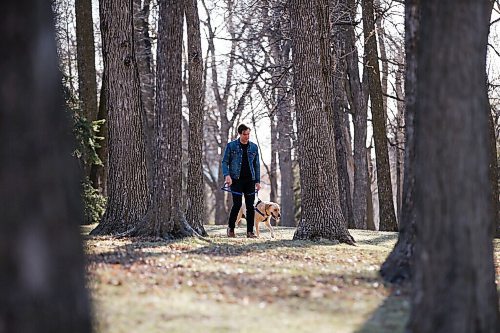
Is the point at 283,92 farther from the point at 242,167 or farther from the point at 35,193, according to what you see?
the point at 35,193

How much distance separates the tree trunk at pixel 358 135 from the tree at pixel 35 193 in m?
20.2

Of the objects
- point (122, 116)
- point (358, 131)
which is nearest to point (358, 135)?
point (358, 131)

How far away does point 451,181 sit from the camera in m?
5.23

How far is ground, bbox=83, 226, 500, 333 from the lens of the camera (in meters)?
5.89

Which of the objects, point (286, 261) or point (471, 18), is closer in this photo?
point (471, 18)

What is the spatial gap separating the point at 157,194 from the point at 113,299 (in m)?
6.39

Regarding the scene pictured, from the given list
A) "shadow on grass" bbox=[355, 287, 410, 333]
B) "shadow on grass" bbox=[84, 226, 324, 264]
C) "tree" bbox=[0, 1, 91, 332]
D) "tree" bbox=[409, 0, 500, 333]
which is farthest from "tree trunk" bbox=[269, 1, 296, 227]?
"tree" bbox=[0, 1, 91, 332]

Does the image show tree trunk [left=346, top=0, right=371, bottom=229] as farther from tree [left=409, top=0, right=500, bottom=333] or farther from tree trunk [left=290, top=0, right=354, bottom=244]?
tree [left=409, top=0, right=500, bottom=333]

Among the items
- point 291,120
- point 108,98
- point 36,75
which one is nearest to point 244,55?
point 291,120

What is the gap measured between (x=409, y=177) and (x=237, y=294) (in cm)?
235

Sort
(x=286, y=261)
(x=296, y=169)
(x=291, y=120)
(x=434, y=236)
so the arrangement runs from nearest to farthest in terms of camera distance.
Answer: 1. (x=434, y=236)
2. (x=286, y=261)
3. (x=291, y=120)
4. (x=296, y=169)

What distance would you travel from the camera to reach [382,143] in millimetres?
21344

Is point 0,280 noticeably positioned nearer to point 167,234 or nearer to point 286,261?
point 286,261

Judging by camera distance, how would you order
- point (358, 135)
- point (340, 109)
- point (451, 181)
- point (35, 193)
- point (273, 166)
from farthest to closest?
point (273, 166), point (358, 135), point (340, 109), point (451, 181), point (35, 193)
